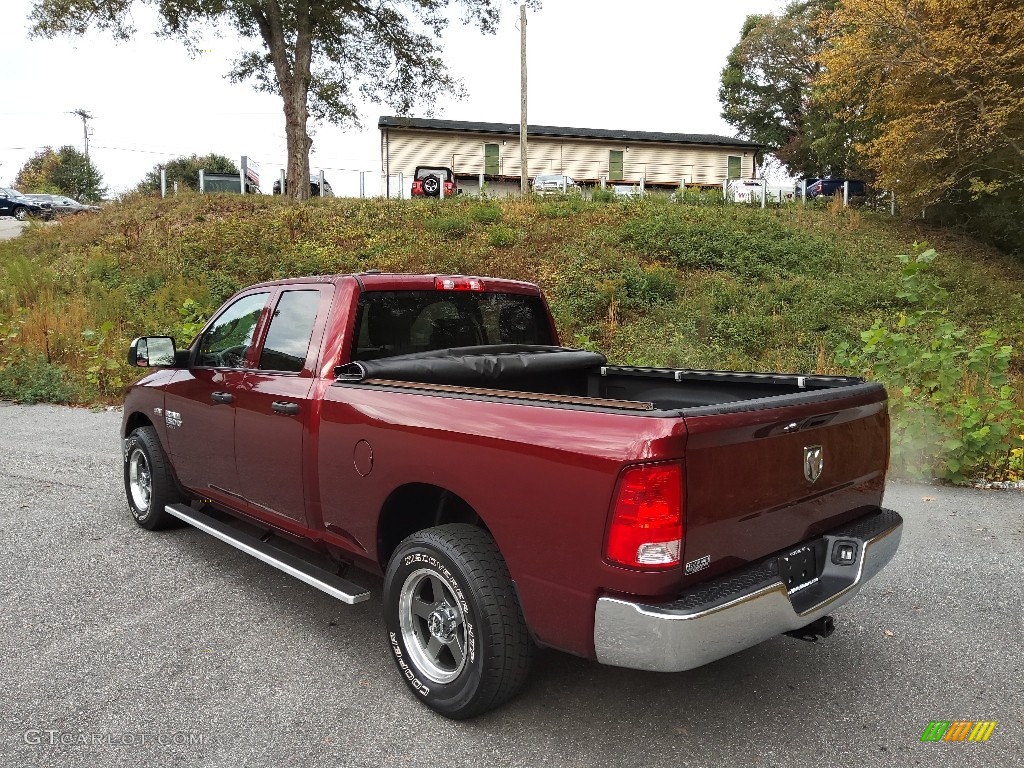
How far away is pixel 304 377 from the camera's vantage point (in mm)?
3584

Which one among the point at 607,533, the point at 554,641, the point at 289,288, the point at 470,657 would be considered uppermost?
the point at 289,288

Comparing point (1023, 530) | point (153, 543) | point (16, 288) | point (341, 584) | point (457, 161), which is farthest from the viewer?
point (457, 161)

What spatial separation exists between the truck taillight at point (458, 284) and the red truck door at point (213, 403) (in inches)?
40.4

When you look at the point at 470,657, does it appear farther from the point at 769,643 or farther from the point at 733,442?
the point at 769,643

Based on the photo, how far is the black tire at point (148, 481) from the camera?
16.1 feet

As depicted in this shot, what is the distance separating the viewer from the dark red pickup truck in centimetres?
229

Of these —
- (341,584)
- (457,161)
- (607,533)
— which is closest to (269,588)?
(341,584)

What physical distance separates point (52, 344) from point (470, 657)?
43.9 feet

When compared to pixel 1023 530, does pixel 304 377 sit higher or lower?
higher

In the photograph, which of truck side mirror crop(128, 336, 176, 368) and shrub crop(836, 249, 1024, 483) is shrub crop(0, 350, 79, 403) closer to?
truck side mirror crop(128, 336, 176, 368)

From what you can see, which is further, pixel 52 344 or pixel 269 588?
pixel 52 344

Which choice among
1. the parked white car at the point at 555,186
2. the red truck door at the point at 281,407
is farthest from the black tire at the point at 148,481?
the parked white car at the point at 555,186

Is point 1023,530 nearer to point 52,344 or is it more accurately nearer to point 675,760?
point 675,760

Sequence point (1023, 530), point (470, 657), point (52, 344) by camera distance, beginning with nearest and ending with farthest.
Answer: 1. point (470, 657)
2. point (1023, 530)
3. point (52, 344)
